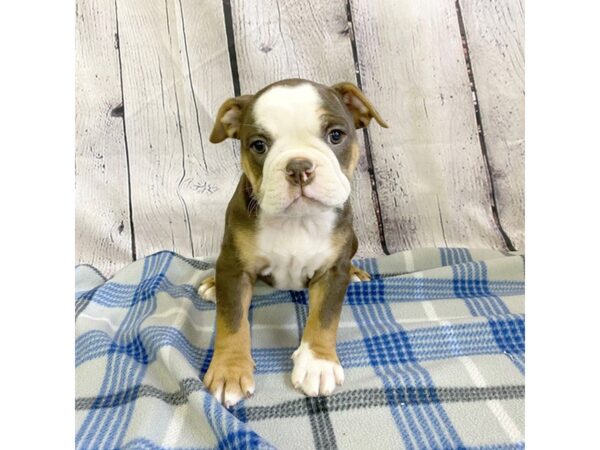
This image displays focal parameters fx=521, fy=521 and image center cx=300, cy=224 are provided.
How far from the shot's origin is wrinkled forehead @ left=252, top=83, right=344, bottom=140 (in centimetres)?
167

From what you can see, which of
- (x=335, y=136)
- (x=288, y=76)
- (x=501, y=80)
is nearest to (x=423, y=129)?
(x=501, y=80)

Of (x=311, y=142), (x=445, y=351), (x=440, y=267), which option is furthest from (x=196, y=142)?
(x=445, y=351)

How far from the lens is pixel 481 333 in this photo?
1.90 m

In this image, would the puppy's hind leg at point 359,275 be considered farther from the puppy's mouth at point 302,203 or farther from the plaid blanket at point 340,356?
the puppy's mouth at point 302,203

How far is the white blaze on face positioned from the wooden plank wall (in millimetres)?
930

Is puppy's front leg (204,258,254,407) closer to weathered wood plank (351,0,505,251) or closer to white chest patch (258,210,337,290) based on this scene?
white chest patch (258,210,337,290)

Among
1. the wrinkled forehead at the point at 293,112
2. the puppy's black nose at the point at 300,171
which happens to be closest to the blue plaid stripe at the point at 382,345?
the puppy's black nose at the point at 300,171

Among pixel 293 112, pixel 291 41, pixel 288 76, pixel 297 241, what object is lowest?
pixel 297 241

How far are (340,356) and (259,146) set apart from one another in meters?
0.78

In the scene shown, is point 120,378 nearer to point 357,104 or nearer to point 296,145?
point 296,145

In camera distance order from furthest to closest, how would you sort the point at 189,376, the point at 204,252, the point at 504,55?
the point at 204,252, the point at 504,55, the point at 189,376

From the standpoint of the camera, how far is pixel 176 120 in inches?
103

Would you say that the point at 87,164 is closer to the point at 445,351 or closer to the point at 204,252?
the point at 204,252

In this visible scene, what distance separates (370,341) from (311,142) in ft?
2.50
